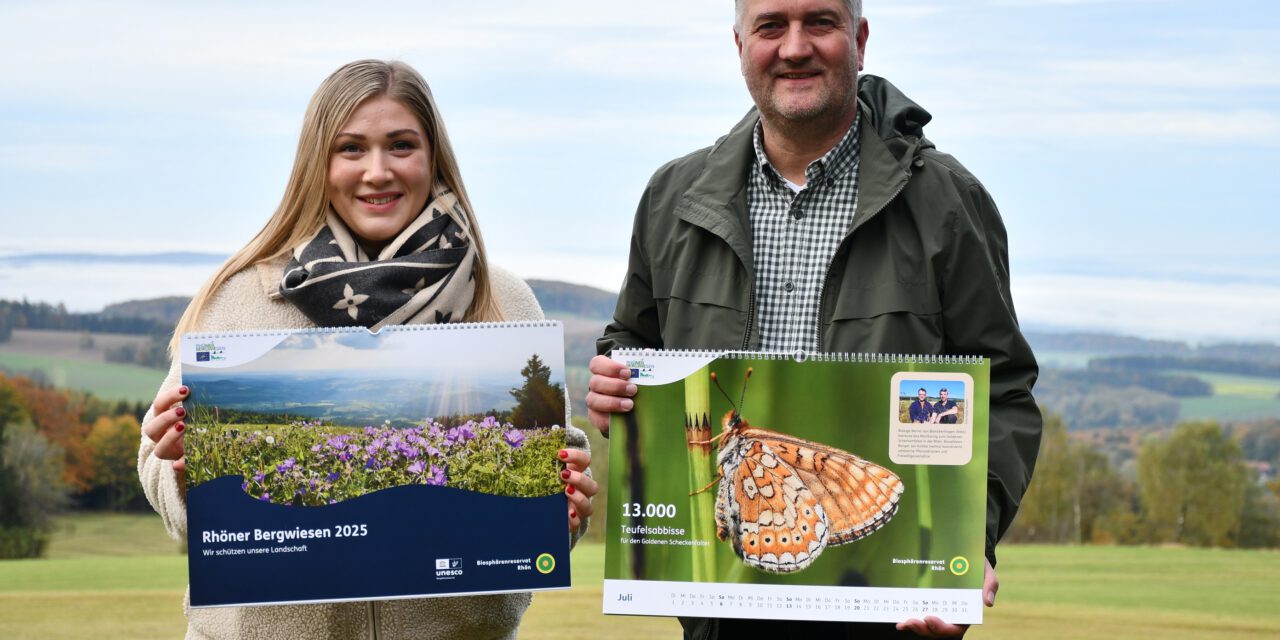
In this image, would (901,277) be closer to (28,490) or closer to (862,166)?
(862,166)

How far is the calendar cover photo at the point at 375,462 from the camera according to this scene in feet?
10.3

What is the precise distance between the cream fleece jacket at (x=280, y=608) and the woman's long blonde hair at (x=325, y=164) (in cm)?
4

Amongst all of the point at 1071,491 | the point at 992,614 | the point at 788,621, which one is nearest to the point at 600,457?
the point at 788,621

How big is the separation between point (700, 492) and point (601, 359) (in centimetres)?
43

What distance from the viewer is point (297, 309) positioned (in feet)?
11.1

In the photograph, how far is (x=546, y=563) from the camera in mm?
3152

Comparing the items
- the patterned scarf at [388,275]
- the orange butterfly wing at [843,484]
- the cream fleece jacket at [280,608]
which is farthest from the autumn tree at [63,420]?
the orange butterfly wing at [843,484]

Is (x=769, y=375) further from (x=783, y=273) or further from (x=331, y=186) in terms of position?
(x=331, y=186)

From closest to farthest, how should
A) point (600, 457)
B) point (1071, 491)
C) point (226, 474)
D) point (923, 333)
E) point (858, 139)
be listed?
point (226, 474), point (923, 333), point (858, 139), point (600, 457), point (1071, 491)

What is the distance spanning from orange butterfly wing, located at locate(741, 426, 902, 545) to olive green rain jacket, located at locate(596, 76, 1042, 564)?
33 cm

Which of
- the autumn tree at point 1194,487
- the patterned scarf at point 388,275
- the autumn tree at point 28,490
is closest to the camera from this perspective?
the patterned scarf at point 388,275

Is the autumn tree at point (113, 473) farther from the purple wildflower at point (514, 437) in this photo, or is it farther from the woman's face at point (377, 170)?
the purple wildflower at point (514, 437)

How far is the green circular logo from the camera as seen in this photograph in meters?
3.15

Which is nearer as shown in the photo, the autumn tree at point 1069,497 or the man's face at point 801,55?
the man's face at point 801,55
